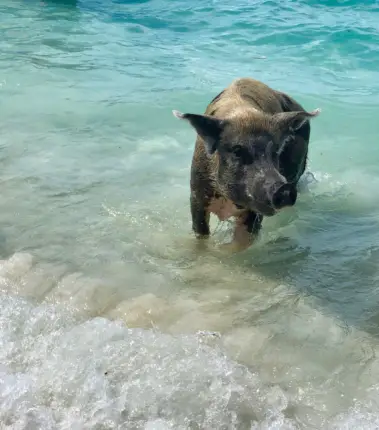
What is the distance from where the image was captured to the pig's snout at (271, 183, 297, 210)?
14.9 feet

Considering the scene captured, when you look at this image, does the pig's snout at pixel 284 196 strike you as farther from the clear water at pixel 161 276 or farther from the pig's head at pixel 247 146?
the clear water at pixel 161 276

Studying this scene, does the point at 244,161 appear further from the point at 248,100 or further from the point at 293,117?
the point at 248,100

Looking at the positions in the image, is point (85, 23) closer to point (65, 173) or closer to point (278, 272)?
point (65, 173)

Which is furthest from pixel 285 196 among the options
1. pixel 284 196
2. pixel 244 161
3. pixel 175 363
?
pixel 175 363

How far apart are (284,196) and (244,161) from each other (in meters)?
0.77

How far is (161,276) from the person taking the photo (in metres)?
5.54

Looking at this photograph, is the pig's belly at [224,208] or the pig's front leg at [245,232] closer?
the pig's belly at [224,208]

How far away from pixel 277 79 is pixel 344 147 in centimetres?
425

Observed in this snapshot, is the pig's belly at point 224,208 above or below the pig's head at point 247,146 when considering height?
below

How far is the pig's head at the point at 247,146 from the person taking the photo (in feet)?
16.6

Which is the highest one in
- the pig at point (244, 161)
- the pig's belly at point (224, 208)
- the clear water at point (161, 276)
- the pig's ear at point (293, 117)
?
the pig's ear at point (293, 117)

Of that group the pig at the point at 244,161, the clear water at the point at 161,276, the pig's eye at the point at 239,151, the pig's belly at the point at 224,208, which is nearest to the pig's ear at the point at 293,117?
the pig at the point at 244,161

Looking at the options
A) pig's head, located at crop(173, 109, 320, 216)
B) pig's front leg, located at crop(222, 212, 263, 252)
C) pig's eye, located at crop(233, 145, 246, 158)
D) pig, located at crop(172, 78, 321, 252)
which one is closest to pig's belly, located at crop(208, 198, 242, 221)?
pig, located at crop(172, 78, 321, 252)

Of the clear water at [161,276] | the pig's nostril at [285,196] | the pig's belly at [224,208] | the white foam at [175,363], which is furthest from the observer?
the pig's belly at [224,208]
